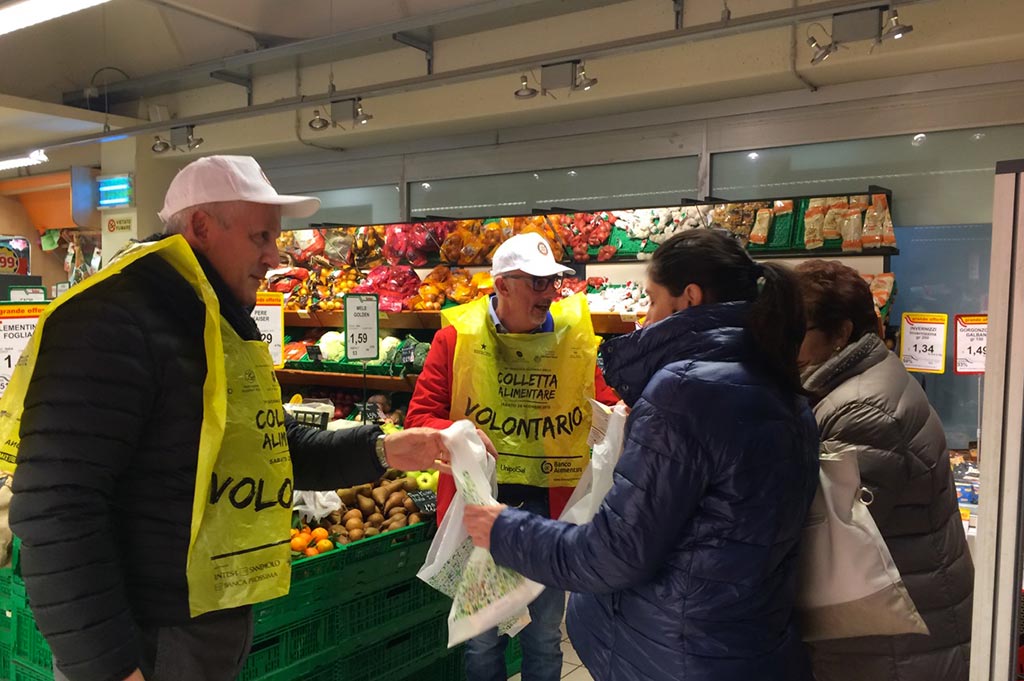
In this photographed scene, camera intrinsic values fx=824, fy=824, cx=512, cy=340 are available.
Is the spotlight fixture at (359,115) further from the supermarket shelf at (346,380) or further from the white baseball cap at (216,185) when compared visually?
the white baseball cap at (216,185)

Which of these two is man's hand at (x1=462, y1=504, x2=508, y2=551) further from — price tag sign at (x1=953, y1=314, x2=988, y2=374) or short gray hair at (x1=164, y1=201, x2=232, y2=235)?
price tag sign at (x1=953, y1=314, x2=988, y2=374)

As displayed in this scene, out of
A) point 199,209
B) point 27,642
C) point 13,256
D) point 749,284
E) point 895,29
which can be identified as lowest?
point 27,642

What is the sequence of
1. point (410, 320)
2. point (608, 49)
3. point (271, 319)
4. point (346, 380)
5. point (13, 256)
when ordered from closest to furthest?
point (271, 319)
point (608, 49)
point (410, 320)
point (346, 380)
point (13, 256)

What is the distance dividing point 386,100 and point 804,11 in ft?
12.9

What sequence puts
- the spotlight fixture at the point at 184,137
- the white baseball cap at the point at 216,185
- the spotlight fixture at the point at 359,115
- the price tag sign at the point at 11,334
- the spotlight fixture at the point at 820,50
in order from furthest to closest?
the spotlight fixture at the point at 184,137 < the spotlight fixture at the point at 359,115 < the spotlight fixture at the point at 820,50 < the price tag sign at the point at 11,334 < the white baseball cap at the point at 216,185

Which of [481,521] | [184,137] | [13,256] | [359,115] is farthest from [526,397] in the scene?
[13,256]

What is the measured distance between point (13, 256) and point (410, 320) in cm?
592

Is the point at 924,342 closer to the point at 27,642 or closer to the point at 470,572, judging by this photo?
the point at 470,572

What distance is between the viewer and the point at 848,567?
5.69 feet

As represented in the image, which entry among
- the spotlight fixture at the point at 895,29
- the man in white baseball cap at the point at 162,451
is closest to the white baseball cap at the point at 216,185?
the man in white baseball cap at the point at 162,451

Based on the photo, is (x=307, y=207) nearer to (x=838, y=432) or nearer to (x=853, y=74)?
(x=838, y=432)

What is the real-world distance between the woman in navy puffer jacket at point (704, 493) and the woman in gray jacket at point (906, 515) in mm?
268

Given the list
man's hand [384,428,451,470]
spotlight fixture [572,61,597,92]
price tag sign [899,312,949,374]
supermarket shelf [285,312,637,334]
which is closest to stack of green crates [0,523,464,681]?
man's hand [384,428,451,470]

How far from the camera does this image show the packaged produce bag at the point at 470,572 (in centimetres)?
194
